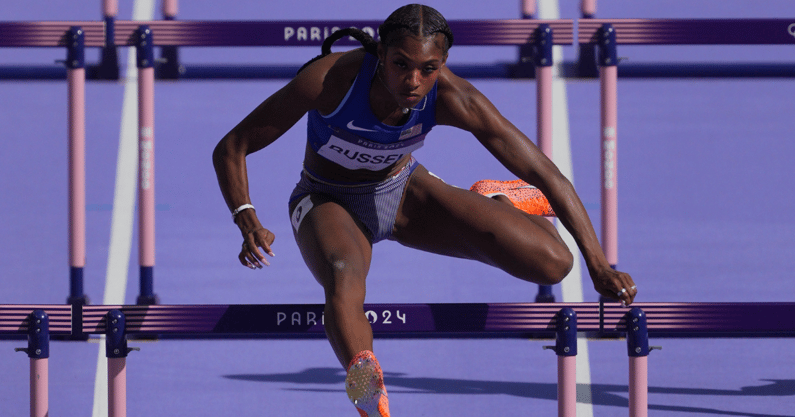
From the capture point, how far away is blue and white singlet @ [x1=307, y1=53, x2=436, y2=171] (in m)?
3.65

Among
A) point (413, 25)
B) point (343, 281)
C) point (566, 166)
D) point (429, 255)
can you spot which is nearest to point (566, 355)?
point (343, 281)

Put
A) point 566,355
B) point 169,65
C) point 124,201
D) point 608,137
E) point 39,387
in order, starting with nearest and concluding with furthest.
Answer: point 39,387
point 566,355
point 608,137
point 124,201
point 169,65

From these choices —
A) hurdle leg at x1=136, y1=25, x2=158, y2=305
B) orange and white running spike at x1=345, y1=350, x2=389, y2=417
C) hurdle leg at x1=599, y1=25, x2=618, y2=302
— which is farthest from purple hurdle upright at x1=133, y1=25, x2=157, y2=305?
orange and white running spike at x1=345, y1=350, x2=389, y2=417

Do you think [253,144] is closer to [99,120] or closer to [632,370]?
[632,370]

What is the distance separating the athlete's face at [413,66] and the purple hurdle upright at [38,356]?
1485mm

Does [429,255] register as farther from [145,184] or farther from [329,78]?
[329,78]

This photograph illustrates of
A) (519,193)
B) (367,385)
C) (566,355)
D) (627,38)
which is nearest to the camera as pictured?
(367,385)

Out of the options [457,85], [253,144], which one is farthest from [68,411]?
[457,85]

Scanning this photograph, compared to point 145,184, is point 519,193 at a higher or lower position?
lower

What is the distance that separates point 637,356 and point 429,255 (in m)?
4.19

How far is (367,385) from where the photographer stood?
3.26m

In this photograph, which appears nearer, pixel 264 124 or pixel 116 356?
pixel 264 124

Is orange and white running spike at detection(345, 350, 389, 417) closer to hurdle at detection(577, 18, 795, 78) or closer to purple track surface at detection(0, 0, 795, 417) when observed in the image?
purple track surface at detection(0, 0, 795, 417)

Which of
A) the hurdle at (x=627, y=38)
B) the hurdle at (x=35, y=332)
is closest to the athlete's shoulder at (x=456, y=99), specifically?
the hurdle at (x=35, y=332)
